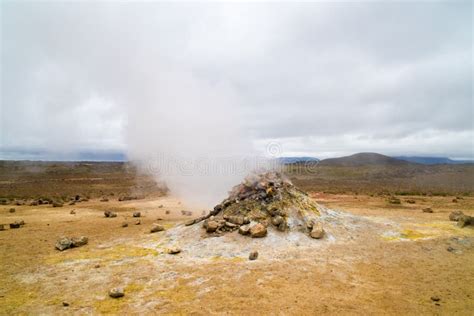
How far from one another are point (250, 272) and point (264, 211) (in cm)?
315

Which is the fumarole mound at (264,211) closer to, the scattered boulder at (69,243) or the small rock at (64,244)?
the scattered boulder at (69,243)

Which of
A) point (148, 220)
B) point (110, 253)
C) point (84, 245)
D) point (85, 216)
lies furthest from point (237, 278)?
point (85, 216)

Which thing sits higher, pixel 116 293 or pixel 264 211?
pixel 264 211

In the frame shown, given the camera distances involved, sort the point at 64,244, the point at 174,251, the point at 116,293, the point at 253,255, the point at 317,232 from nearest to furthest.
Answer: the point at 116,293 → the point at 253,255 → the point at 174,251 → the point at 317,232 → the point at 64,244

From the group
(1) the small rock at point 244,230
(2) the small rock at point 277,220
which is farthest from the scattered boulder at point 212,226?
(2) the small rock at point 277,220

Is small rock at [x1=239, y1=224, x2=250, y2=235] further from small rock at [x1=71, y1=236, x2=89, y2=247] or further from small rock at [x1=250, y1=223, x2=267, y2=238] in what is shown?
small rock at [x1=71, y1=236, x2=89, y2=247]

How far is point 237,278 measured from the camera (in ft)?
22.3

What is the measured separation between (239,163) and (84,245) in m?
10.2

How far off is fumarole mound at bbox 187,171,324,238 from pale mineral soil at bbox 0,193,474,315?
35cm

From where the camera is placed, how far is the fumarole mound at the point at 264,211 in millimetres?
9422

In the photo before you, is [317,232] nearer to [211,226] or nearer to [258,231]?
[258,231]

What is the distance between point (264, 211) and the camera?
1006 centimetres

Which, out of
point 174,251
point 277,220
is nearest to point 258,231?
point 277,220

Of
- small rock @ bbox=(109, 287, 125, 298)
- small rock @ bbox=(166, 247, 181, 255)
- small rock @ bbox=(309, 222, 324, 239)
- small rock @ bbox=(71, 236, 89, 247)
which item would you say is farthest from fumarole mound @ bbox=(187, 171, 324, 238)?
small rock @ bbox=(109, 287, 125, 298)
